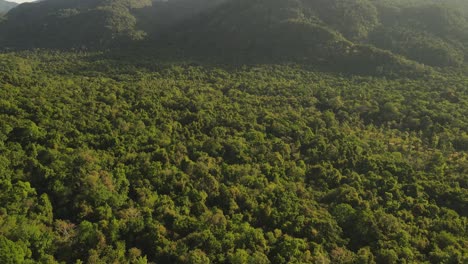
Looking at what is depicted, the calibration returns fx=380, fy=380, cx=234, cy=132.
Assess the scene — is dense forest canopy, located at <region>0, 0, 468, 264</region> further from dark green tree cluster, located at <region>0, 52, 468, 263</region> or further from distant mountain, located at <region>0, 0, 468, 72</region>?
distant mountain, located at <region>0, 0, 468, 72</region>

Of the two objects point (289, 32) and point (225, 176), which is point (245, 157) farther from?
point (289, 32)

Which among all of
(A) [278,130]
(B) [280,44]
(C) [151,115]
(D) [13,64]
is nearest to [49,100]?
(C) [151,115]

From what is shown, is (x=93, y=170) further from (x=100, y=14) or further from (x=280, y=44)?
(x=100, y=14)

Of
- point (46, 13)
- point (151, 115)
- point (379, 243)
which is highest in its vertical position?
point (46, 13)

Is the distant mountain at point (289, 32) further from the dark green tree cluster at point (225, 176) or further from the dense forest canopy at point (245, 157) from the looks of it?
the dark green tree cluster at point (225, 176)

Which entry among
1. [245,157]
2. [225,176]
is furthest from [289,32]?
[225,176]
